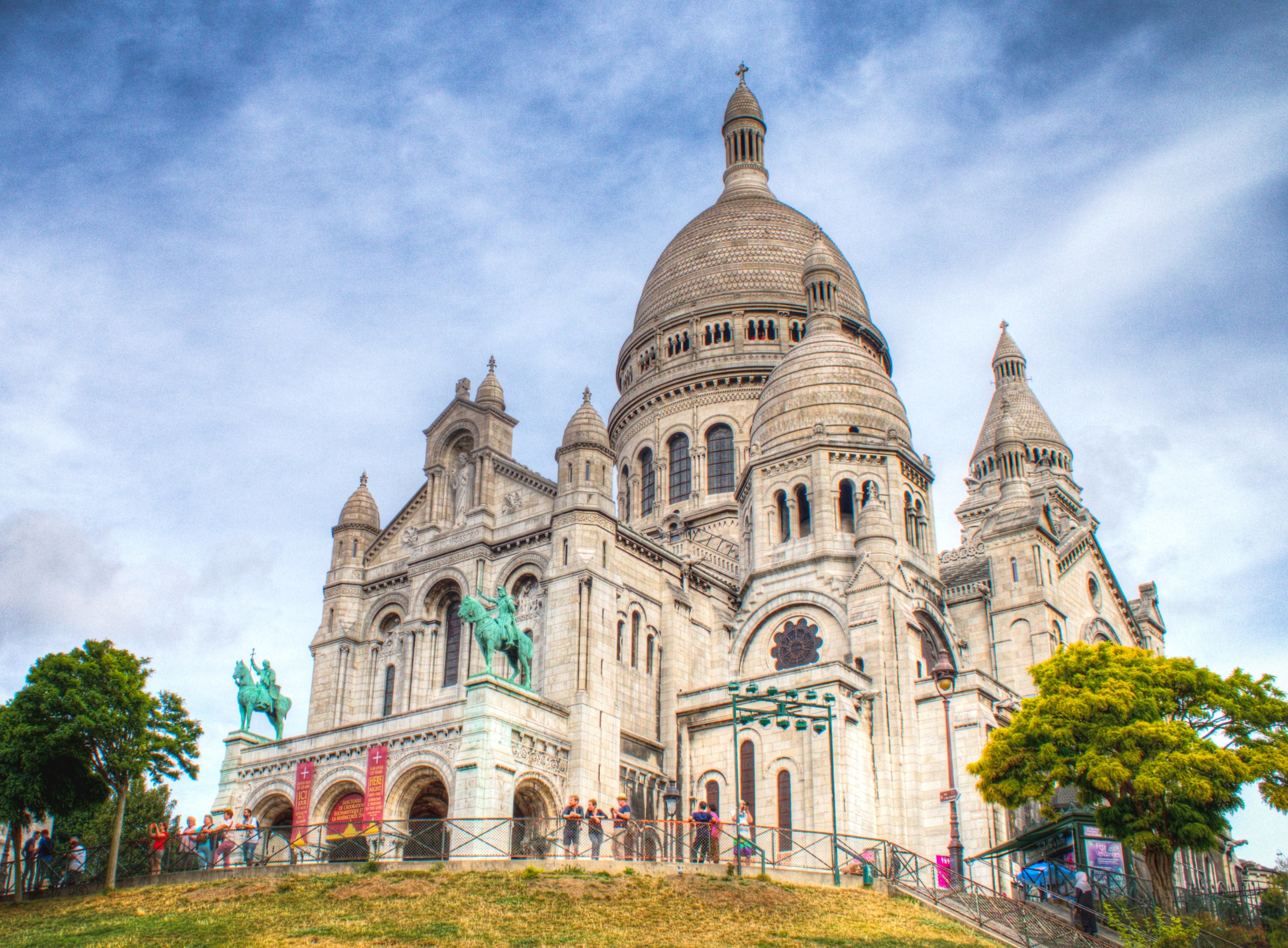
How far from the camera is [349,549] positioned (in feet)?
164

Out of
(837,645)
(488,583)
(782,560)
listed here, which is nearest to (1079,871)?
(837,645)

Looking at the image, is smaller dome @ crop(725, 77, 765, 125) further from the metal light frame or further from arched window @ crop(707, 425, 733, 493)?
the metal light frame

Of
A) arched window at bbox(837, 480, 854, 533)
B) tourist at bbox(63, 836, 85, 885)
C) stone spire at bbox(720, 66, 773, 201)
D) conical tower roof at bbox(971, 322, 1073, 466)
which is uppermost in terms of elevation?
stone spire at bbox(720, 66, 773, 201)

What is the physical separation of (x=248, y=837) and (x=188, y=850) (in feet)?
7.22

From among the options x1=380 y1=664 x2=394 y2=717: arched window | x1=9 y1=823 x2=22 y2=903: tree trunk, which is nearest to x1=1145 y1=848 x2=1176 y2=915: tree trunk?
x1=380 y1=664 x2=394 y2=717: arched window

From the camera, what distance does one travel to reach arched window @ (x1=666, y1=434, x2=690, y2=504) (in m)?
63.4

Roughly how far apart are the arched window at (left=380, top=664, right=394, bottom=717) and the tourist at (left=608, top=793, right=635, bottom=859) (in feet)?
35.1

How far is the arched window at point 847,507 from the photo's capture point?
49188 mm

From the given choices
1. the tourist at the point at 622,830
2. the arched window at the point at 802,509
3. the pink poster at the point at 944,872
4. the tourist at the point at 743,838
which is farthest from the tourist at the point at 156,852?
the arched window at the point at 802,509

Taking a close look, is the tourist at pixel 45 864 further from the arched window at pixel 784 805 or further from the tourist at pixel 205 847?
the arched window at pixel 784 805

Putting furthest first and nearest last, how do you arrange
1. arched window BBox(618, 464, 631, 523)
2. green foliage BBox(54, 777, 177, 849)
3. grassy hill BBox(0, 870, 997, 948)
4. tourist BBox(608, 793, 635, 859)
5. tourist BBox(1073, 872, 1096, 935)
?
arched window BBox(618, 464, 631, 523), green foliage BBox(54, 777, 177, 849), tourist BBox(608, 793, 635, 859), tourist BBox(1073, 872, 1096, 935), grassy hill BBox(0, 870, 997, 948)

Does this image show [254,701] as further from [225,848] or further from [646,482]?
[646,482]

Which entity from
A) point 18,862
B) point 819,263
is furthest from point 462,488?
point 819,263

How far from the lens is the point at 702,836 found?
1369 inches
